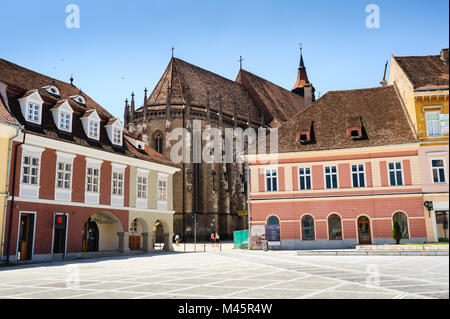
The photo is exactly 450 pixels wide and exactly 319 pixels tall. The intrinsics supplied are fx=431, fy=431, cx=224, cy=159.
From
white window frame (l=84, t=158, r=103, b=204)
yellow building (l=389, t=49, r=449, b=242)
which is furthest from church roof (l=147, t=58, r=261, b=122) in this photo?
yellow building (l=389, t=49, r=449, b=242)

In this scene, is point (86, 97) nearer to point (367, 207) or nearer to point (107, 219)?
point (107, 219)

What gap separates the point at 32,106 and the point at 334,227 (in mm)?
20857

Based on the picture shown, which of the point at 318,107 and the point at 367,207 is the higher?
the point at 318,107

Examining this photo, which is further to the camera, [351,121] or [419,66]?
[351,121]

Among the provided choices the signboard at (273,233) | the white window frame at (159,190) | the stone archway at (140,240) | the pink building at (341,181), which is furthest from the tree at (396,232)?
the stone archway at (140,240)

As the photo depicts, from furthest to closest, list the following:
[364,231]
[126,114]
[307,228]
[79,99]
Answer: [126,114] < [307,228] < [364,231] < [79,99]

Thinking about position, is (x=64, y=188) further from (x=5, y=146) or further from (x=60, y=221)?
(x=5, y=146)

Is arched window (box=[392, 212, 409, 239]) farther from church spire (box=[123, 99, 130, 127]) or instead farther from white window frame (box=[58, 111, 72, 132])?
church spire (box=[123, 99, 130, 127])

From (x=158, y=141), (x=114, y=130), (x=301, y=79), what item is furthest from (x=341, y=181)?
(x=301, y=79)

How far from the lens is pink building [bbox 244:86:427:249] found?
95.6 feet

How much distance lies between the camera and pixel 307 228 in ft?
101

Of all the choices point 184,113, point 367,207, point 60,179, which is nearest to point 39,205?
point 60,179

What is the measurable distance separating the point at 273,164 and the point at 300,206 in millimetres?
3637
